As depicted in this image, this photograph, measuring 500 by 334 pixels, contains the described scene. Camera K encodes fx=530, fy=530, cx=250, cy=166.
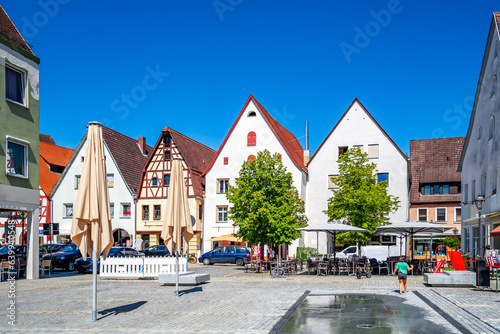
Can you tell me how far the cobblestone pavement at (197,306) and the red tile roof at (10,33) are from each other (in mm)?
11410

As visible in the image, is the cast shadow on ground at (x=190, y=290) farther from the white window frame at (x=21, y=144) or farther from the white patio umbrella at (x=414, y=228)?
the white patio umbrella at (x=414, y=228)

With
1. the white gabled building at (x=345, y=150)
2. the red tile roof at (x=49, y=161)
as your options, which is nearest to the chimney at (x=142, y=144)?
the red tile roof at (x=49, y=161)

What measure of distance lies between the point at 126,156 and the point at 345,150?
21373mm

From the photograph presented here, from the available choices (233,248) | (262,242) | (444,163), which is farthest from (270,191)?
(444,163)

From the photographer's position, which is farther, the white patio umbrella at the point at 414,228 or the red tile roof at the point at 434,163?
the red tile roof at the point at 434,163

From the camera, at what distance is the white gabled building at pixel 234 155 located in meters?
47.6

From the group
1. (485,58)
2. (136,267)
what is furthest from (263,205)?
(485,58)

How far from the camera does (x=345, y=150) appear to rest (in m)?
47.1

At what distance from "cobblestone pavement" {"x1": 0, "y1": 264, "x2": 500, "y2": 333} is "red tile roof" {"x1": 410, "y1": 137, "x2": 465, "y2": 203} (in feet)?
87.4

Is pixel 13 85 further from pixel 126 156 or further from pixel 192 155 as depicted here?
pixel 126 156

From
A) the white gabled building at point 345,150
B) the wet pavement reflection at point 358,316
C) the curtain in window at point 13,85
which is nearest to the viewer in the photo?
the wet pavement reflection at point 358,316

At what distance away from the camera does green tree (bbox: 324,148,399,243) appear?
120 feet

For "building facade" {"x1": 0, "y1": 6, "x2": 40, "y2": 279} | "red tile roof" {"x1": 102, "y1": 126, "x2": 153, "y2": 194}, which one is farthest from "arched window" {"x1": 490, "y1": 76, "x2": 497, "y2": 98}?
"red tile roof" {"x1": 102, "y1": 126, "x2": 153, "y2": 194}

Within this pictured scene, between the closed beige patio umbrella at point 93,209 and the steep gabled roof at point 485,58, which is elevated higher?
the steep gabled roof at point 485,58
